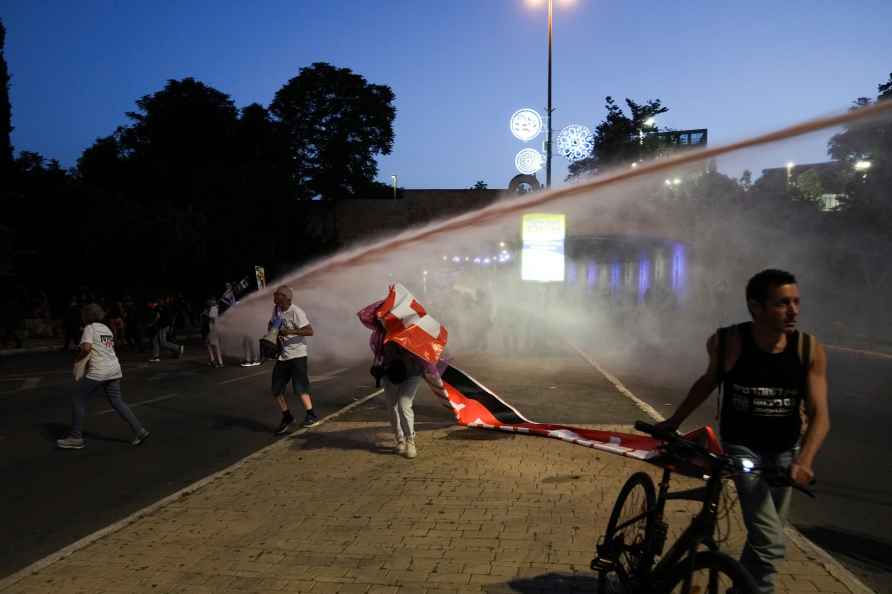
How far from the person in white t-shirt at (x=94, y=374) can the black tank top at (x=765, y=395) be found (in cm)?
712

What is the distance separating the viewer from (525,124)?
2584cm

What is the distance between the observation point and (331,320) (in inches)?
775

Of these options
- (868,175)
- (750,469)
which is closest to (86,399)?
(750,469)

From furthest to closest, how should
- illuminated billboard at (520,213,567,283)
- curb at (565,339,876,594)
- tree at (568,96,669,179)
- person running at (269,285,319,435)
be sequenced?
1. tree at (568,96,669,179)
2. illuminated billboard at (520,213,567,283)
3. person running at (269,285,319,435)
4. curb at (565,339,876,594)

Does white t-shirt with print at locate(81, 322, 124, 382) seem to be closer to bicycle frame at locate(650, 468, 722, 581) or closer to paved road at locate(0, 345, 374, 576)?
paved road at locate(0, 345, 374, 576)

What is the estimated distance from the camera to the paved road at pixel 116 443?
5.85 m

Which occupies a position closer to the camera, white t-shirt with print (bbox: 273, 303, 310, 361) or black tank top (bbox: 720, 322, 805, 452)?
black tank top (bbox: 720, 322, 805, 452)

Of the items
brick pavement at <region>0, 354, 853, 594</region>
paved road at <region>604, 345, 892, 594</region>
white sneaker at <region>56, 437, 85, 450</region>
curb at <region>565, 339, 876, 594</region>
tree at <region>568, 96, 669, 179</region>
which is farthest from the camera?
tree at <region>568, 96, 669, 179</region>

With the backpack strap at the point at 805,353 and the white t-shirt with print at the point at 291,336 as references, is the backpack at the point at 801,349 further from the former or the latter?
the white t-shirt with print at the point at 291,336

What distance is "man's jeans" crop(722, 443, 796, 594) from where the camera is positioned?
122 inches

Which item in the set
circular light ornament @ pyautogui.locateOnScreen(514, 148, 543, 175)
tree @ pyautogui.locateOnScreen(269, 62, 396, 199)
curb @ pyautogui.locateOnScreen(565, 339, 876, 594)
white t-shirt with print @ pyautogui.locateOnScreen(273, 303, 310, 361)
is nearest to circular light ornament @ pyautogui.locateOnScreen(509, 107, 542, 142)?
circular light ornament @ pyautogui.locateOnScreen(514, 148, 543, 175)

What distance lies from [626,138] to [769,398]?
29294 mm

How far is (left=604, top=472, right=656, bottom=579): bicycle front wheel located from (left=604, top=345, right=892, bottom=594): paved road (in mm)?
1848

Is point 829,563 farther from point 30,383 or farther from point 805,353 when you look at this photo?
point 30,383
